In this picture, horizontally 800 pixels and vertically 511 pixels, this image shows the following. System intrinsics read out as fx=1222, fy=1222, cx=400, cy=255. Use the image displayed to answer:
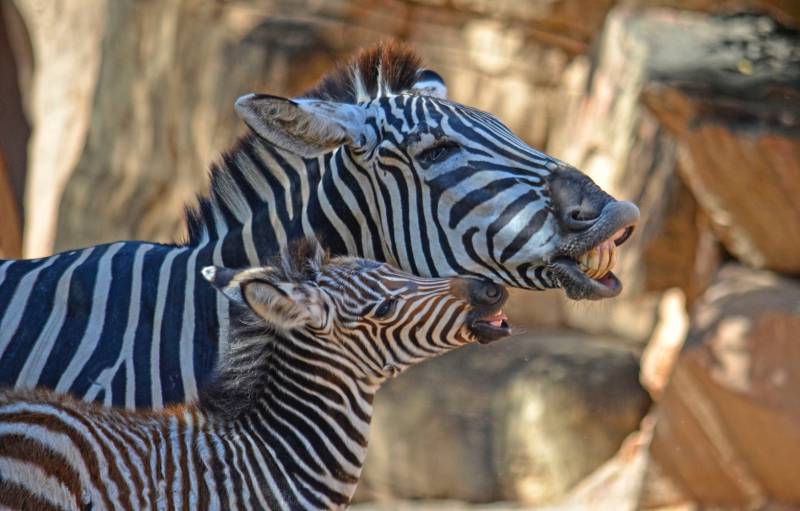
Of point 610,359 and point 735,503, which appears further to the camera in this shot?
point 610,359

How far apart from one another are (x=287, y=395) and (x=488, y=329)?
68cm

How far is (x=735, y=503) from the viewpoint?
8781 millimetres

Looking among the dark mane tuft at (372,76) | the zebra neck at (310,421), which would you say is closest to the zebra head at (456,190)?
the dark mane tuft at (372,76)

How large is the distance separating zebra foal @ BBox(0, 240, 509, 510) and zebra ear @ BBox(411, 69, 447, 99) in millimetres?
1231

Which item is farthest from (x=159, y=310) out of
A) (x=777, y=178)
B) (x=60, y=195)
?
(x=60, y=195)

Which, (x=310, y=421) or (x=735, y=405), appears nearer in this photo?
(x=310, y=421)

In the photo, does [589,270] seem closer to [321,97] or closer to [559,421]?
[321,97]

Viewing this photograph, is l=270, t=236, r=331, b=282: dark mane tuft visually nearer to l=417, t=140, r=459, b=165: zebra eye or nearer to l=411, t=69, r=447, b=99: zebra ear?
l=417, t=140, r=459, b=165: zebra eye

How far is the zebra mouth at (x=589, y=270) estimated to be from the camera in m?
4.35

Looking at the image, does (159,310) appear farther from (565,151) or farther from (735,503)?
(565,151)

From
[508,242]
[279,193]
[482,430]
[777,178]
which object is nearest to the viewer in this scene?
[508,242]

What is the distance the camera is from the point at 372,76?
16.6 ft

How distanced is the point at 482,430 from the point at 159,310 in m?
6.53

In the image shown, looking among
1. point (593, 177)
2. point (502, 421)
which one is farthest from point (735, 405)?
point (593, 177)
